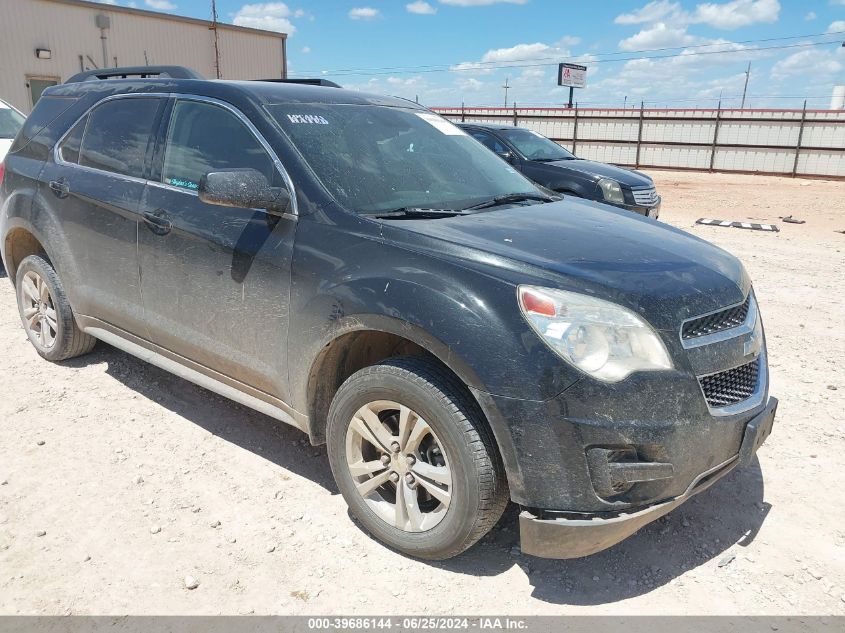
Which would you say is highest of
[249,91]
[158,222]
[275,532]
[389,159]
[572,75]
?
[572,75]

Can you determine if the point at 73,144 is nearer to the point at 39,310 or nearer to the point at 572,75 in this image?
the point at 39,310

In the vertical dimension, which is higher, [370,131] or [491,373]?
[370,131]

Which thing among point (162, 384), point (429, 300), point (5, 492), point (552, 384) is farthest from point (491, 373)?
point (162, 384)

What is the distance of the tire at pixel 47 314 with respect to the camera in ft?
14.4

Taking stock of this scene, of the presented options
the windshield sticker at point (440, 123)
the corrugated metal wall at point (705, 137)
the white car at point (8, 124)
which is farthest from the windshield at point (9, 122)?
the corrugated metal wall at point (705, 137)

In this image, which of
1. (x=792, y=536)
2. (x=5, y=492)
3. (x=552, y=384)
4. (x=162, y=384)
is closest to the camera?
(x=552, y=384)

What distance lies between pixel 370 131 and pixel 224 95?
75cm

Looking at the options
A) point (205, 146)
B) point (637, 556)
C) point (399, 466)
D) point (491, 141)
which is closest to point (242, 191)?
point (205, 146)

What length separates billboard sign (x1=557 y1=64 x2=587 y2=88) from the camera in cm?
3089

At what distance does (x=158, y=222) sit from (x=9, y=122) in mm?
6026

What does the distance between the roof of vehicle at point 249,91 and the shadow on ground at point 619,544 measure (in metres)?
1.84

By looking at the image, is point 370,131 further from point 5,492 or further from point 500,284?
point 5,492

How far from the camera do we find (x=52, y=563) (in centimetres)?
274

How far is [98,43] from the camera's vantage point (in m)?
21.7
